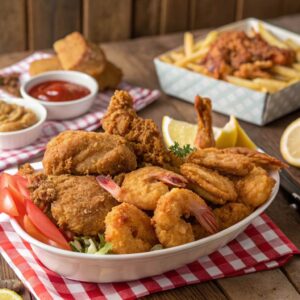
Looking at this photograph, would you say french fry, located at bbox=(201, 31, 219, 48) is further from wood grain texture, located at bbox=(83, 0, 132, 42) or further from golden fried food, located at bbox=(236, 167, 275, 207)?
golden fried food, located at bbox=(236, 167, 275, 207)

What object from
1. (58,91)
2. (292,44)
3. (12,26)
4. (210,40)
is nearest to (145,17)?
(12,26)

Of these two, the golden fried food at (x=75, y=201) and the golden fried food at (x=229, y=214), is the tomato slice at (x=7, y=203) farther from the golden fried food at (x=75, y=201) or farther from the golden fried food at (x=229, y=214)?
the golden fried food at (x=229, y=214)

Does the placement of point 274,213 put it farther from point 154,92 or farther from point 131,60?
point 131,60

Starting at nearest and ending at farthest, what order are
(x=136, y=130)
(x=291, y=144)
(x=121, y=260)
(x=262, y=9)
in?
(x=121, y=260)
(x=136, y=130)
(x=291, y=144)
(x=262, y=9)

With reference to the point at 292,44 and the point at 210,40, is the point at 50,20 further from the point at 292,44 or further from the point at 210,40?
the point at 292,44

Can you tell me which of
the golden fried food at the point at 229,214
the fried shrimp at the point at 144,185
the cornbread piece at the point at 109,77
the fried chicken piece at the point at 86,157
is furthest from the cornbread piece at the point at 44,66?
the golden fried food at the point at 229,214

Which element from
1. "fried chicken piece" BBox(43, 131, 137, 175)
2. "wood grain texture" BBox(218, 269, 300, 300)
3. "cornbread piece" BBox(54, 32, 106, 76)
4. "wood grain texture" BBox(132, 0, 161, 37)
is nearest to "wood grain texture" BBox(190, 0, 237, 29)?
"wood grain texture" BBox(132, 0, 161, 37)
